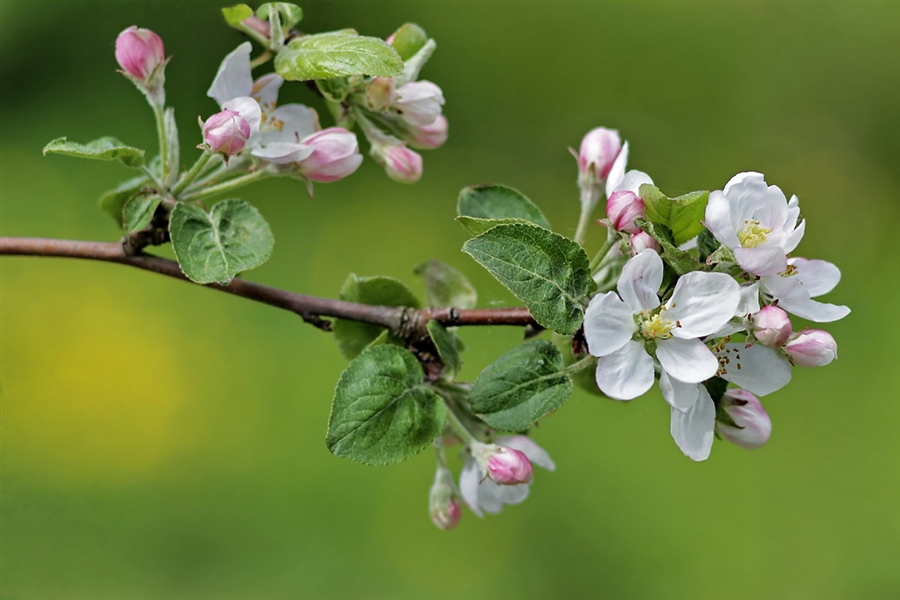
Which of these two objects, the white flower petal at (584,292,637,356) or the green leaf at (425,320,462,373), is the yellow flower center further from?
the green leaf at (425,320,462,373)

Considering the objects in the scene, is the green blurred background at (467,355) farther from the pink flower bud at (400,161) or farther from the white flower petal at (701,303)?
the white flower petal at (701,303)

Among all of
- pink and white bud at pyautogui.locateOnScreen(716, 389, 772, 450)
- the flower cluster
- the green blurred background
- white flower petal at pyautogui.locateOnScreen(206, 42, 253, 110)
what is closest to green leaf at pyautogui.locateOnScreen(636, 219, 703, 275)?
the flower cluster

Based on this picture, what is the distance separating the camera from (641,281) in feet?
1.77

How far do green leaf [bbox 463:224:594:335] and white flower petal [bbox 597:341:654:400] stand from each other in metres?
0.03

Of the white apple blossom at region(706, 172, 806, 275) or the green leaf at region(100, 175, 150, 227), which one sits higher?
the white apple blossom at region(706, 172, 806, 275)

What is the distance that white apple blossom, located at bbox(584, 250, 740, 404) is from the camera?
20.4 inches

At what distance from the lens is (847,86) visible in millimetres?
2305

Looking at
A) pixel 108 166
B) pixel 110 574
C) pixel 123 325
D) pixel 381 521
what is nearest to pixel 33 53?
pixel 108 166

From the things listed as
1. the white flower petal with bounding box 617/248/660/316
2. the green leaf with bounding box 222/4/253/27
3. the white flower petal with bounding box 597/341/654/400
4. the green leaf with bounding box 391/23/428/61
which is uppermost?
the green leaf with bounding box 391/23/428/61

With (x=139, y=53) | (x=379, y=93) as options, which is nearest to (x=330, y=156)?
(x=379, y=93)

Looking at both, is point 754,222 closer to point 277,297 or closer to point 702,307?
point 702,307

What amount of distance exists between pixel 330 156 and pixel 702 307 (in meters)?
0.29

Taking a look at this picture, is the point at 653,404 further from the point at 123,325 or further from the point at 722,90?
the point at 123,325

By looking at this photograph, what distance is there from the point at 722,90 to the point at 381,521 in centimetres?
142
